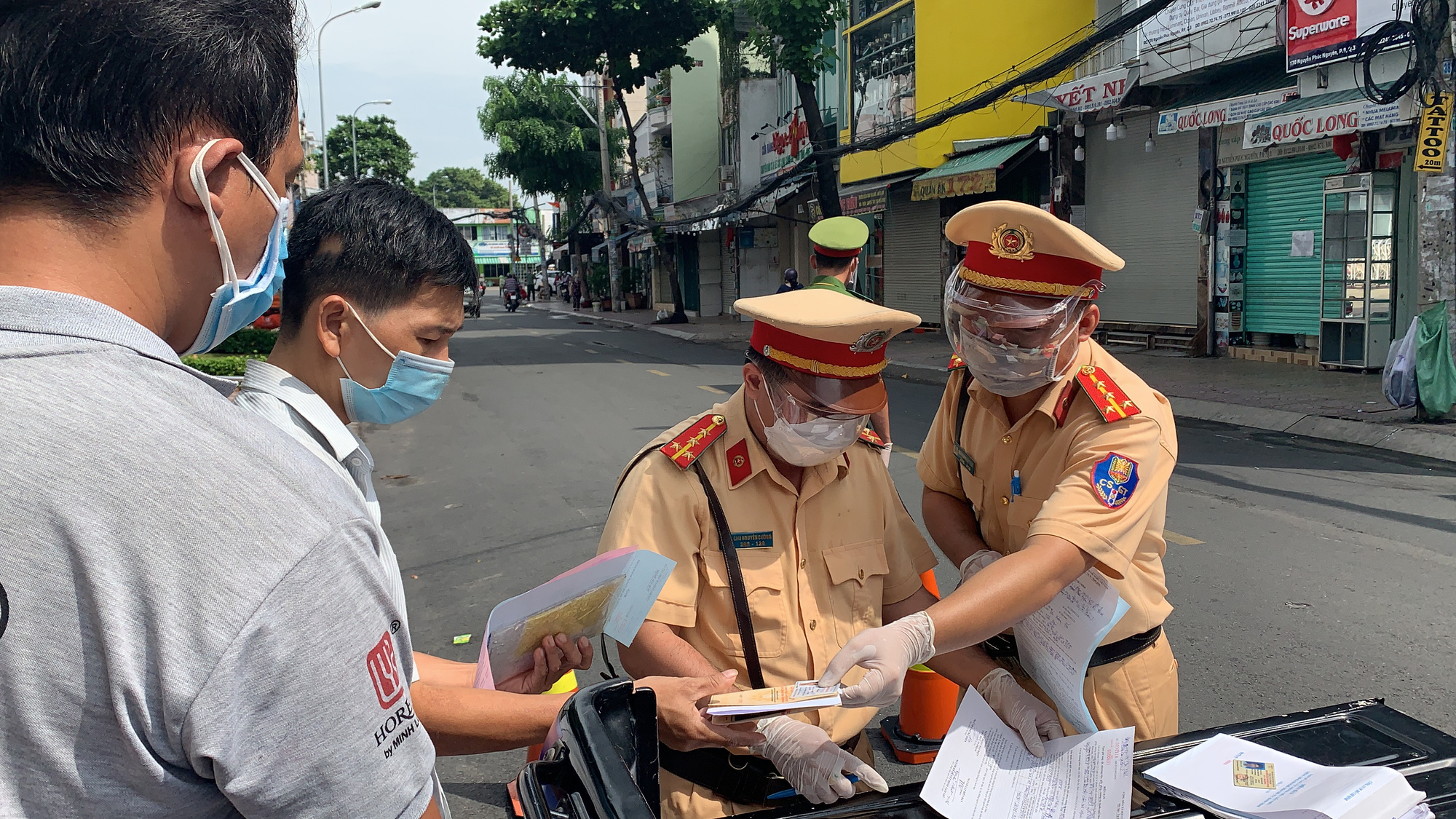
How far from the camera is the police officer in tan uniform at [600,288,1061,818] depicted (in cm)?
184

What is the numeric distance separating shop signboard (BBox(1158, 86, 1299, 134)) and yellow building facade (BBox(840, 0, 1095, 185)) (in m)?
4.42

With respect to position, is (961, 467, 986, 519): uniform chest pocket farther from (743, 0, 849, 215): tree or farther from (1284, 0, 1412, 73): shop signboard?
(743, 0, 849, 215): tree

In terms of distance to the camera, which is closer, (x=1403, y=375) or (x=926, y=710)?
(x=926, y=710)

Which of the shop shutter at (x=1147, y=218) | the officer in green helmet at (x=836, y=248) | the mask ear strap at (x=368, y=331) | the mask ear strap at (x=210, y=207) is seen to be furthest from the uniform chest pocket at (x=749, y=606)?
the shop shutter at (x=1147, y=218)

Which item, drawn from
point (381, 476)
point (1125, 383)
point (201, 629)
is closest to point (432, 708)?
point (201, 629)

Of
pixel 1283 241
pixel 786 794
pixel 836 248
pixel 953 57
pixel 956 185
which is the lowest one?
pixel 786 794

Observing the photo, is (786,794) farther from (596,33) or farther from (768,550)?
(596,33)

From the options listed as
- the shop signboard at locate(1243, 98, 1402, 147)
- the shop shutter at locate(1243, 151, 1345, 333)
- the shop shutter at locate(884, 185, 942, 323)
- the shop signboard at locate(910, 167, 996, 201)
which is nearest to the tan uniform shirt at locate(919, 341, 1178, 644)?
the shop signboard at locate(1243, 98, 1402, 147)

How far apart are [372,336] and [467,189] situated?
9610 centimetres

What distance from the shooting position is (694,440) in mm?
1978

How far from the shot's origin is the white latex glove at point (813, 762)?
5.48ft

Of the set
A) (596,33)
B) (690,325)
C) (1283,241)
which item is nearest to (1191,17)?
(1283,241)

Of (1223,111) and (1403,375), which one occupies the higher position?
(1223,111)

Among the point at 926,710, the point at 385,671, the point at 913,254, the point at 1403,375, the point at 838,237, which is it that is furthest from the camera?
the point at 913,254
